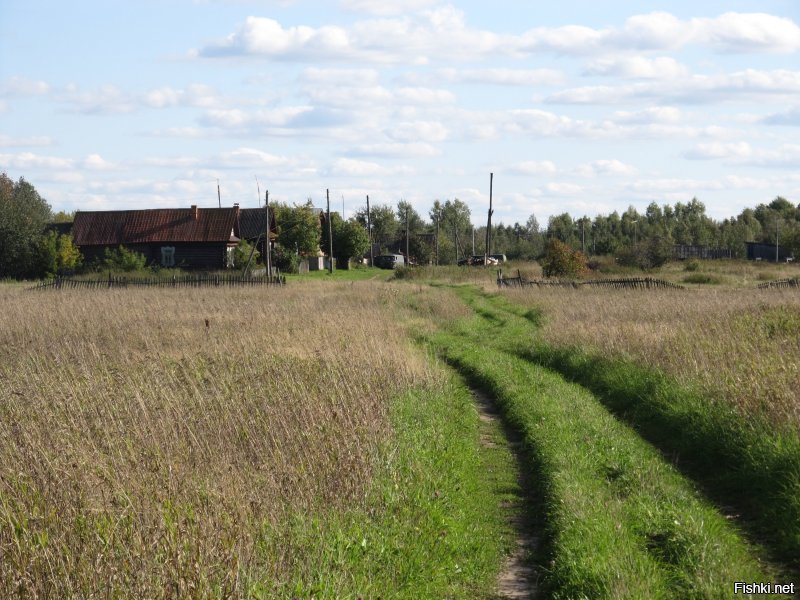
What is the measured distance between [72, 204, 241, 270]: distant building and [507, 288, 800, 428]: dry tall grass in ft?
130

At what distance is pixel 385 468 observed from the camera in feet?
27.1

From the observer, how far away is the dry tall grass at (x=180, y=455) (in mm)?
5457

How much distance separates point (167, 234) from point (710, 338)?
53572 mm

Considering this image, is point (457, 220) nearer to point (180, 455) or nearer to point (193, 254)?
point (193, 254)

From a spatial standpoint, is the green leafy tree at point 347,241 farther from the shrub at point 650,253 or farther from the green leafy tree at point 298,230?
the shrub at point 650,253

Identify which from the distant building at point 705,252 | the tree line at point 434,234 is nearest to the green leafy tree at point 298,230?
the tree line at point 434,234

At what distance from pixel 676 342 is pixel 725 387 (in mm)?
4178

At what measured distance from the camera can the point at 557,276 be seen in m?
52.7

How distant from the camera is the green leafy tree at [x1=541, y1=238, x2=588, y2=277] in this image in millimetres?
53281

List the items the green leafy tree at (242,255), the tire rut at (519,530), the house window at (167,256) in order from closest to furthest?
the tire rut at (519,530) < the green leafy tree at (242,255) < the house window at (167,256)

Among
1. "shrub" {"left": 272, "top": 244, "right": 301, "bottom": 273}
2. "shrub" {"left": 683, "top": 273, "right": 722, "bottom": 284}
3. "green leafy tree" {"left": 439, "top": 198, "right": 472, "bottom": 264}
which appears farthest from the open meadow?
"green leafy tree" {"left": 439, "top": 198, "right": 472, "bottom": 264}

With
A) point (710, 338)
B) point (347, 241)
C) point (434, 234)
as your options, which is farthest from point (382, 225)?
point (710, 338)

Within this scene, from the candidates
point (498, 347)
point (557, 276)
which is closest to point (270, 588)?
point (498, 347)

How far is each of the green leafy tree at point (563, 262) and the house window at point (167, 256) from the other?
25790 millimetres
